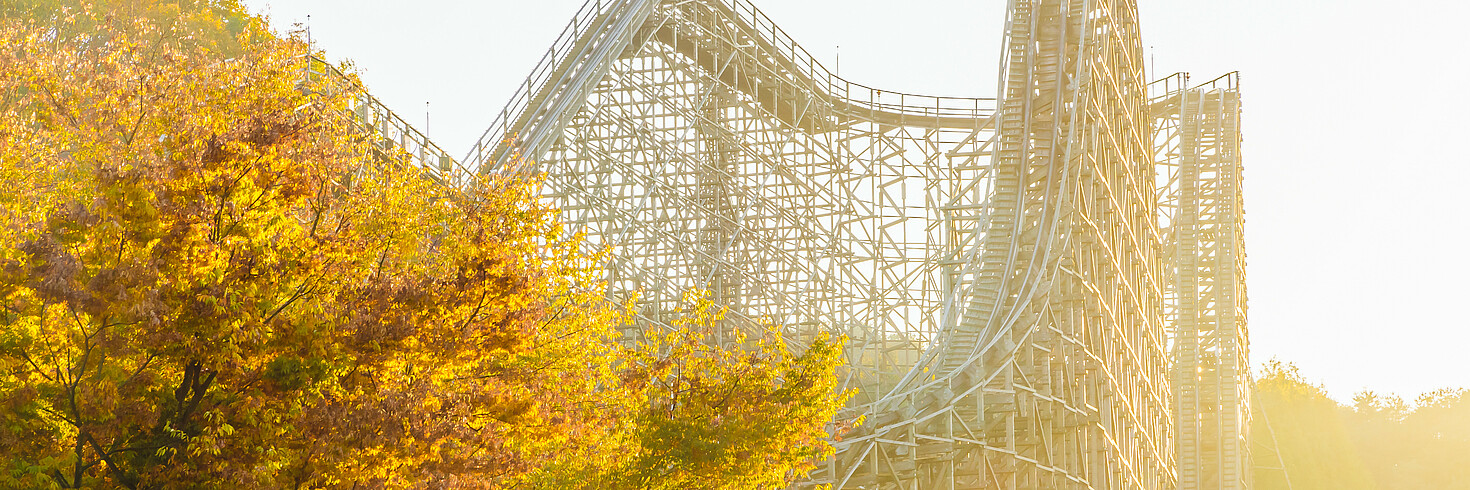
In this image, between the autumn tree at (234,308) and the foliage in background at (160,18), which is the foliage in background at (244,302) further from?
the foliage in background at (160,18)

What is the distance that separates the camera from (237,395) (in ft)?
25.6

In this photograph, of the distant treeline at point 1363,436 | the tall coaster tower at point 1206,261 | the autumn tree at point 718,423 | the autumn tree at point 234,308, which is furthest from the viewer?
the distant treeline at point 1363,436

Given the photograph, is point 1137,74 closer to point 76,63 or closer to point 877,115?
point 877,115

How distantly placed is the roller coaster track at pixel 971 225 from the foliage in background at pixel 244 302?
3199 mm

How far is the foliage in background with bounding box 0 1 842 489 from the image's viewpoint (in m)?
7.54

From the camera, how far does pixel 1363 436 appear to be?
175 ft

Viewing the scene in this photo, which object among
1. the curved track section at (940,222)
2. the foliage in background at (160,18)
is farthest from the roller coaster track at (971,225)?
the foliage in background at (160,18)

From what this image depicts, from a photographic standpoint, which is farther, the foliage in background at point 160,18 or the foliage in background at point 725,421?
the foliage in background at point 160,18

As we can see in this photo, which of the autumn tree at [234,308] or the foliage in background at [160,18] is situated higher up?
the foliage in background at [160,18]

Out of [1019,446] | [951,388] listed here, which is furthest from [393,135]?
[1019,446]

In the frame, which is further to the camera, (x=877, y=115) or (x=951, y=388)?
(x=877, y=115)

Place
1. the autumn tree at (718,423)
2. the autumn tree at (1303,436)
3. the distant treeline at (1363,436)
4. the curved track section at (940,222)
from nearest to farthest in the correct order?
the autumn tree at (718,423) → the curved track section at (940,222) → the autumn tree at (1303,436) → the distant treeline at (1363,436)

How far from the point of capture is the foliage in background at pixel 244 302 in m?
7.54

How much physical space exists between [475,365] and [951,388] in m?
9.14
